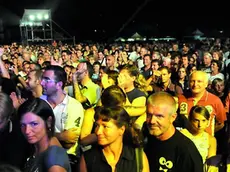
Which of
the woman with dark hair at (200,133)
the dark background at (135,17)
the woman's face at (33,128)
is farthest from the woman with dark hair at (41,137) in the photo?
the dark background at (135,17)

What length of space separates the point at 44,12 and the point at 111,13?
42.3 feet

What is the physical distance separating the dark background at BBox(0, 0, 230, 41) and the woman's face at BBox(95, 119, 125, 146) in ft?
104

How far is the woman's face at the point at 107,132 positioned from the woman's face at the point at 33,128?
364mm

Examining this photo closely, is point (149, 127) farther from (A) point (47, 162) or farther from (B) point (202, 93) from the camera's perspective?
(B) point (202, 93)

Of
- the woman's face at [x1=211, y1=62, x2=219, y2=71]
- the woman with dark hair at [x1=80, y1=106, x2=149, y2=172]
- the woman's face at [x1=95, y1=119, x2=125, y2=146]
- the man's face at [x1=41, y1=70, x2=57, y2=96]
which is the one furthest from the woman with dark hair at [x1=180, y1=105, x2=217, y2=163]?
the woman's face at [x1=211, y1=62, x2=219, y2=71]

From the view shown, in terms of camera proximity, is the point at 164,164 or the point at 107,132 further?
the point at 164,164

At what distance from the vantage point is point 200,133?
3785 mm

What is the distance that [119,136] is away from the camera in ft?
8.80

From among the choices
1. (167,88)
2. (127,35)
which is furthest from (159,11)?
(167,88)

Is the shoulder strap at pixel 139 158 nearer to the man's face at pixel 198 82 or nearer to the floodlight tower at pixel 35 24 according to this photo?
the man's face at pixel 198 82

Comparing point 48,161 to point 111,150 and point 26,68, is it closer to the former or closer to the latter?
point 111,150

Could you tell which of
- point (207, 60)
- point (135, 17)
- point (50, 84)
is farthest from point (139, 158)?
point (135, 17)

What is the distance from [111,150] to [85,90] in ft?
9.24

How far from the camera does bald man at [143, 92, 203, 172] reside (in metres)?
2.82
